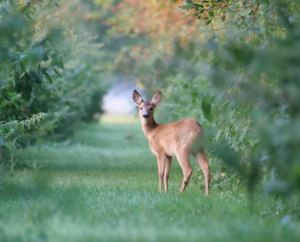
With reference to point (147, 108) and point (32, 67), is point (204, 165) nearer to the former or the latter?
point (147, 108)

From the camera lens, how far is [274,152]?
4410mm

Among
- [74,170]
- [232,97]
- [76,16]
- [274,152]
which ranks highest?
[76,16]

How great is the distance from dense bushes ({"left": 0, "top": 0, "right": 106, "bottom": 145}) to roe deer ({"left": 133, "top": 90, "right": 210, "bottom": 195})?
5.20ft

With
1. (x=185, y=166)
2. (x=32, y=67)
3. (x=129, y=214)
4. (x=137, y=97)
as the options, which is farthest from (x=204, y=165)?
(x=32, y=67)

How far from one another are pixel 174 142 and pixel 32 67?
98.1 inches

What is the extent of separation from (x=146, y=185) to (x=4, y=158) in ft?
9.83

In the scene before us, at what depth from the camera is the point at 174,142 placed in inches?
305

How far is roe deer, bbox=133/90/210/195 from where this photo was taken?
756 centimetres

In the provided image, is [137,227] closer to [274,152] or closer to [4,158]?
[274,152]

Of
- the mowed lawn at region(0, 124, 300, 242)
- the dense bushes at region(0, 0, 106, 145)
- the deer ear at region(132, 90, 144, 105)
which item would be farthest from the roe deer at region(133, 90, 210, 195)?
the dense bushes at region(0, 0, 106, 145)

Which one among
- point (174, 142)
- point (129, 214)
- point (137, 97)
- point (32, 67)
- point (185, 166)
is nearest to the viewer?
point (129, 214)

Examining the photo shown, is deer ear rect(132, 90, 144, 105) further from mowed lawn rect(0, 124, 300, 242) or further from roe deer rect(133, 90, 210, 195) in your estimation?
mowed lawn rect(0, 124, 300, 242)

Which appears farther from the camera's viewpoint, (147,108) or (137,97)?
(137,97)

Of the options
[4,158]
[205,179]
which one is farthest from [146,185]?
[4,158]
